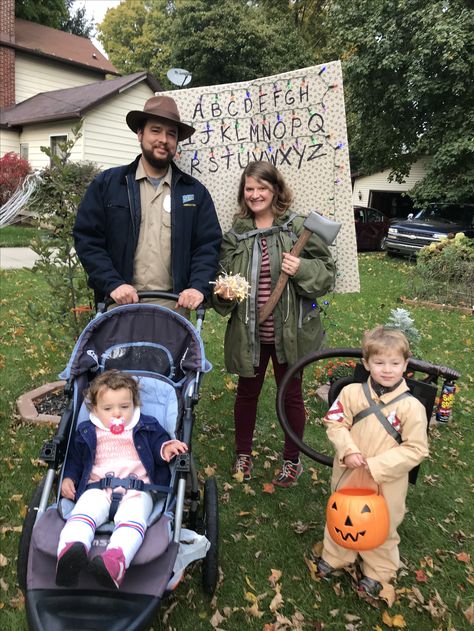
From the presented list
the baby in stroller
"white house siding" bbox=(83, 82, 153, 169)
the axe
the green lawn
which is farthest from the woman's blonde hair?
"white house siding" bbox=(83, 82, 153, 169)

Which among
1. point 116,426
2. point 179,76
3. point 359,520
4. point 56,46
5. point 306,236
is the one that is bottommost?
point 359,520

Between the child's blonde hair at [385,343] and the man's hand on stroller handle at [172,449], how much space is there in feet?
Result: 3.54

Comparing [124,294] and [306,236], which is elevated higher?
[306,236]

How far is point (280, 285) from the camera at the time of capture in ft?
10.3

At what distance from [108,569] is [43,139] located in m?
18.1

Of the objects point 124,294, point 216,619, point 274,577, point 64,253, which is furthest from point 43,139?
point 216,619

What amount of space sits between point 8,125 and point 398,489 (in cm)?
1919

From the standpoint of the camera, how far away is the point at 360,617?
8.55 ft

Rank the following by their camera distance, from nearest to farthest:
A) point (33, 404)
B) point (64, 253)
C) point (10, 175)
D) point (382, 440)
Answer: point (382, 440)
point (64, 253)
point (33, 404)
point (10, 175)

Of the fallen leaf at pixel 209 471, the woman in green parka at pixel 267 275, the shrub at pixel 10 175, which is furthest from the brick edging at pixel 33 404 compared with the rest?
the shrub at pixel 10 175

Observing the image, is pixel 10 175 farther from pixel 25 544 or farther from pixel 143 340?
pixel 25 544

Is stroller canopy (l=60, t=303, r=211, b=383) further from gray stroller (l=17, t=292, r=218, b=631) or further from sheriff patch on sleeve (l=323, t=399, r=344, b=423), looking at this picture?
sheriff patch on sleeve (l=323, t=399, r=344, b=423)

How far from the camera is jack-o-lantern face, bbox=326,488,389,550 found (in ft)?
8.13

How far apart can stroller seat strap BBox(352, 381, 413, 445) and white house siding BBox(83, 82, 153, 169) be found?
15850 millimetres
